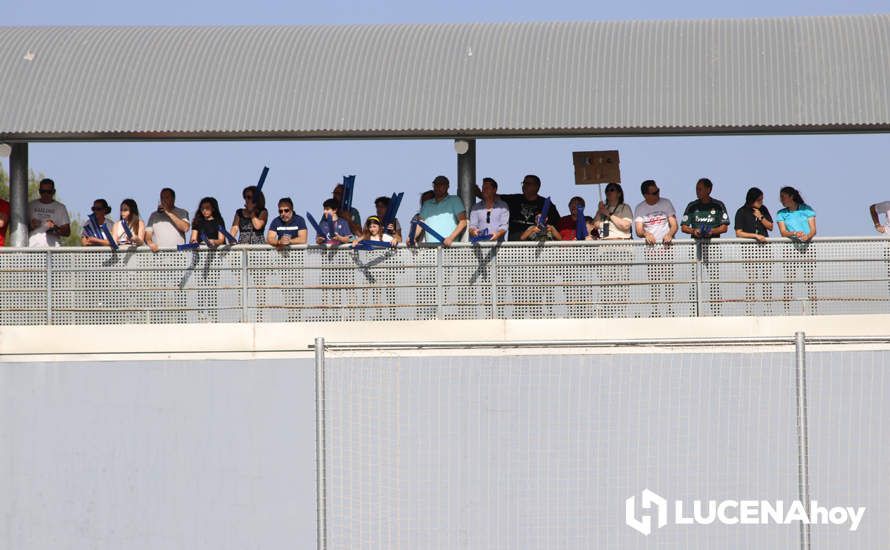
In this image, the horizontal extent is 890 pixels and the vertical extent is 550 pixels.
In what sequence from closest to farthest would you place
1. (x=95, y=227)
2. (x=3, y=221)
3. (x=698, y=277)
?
(x=698, y=277) < (x=95, y=227) < (x=3, y=221)

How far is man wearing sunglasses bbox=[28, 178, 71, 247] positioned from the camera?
60.9 feet

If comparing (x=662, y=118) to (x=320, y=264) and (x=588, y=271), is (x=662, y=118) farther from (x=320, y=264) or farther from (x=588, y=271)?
(x=320, y=264)

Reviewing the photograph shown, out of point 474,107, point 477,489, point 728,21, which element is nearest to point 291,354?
point 477,489

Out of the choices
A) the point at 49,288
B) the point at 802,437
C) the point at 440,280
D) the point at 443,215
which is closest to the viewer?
the point at 802,437

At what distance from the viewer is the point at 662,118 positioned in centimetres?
1859

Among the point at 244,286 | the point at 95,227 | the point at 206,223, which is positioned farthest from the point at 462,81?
the point at 95,227

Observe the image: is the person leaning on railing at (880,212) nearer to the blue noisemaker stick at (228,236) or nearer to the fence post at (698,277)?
the fence post at (698,277)

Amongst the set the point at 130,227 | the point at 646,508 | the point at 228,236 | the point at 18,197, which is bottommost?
the point at 646,508

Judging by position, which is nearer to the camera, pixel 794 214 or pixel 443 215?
pixel 794 214

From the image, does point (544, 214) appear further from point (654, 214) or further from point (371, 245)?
point (371, 245)

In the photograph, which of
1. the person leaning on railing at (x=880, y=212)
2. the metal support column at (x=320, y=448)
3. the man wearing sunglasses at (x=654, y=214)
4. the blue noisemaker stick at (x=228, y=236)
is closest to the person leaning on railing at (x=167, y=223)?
the blue noisemaker stick at (x=228, y=236)

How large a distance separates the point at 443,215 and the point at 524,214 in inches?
35.5

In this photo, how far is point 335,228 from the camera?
17500 mm

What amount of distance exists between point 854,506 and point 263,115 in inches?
324
